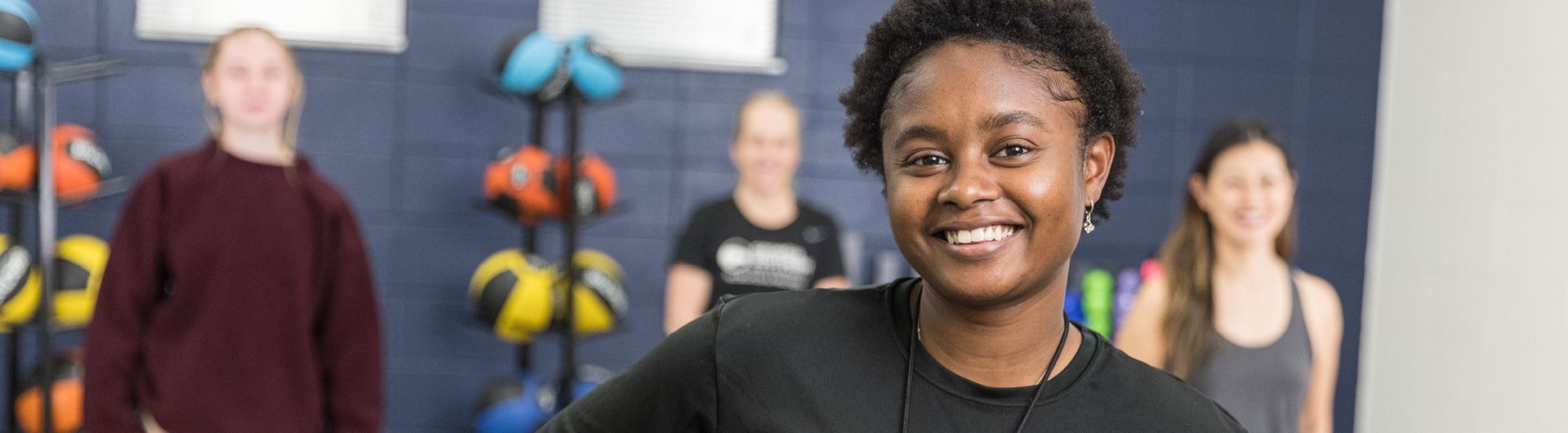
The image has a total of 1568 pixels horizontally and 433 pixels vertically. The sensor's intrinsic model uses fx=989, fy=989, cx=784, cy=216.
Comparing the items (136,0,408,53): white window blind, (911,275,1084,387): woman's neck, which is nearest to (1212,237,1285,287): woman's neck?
(911,275,1084,387): woman's neck

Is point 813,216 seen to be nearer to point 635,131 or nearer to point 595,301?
point 595,301

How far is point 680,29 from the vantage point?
359 centimetres

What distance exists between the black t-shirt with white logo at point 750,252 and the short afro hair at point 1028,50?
5.67ft

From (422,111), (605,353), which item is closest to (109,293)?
(422,111)

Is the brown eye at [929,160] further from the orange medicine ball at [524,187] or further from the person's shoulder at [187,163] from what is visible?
the orange medicine ball at [524,187]

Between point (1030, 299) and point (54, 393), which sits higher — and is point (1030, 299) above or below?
above

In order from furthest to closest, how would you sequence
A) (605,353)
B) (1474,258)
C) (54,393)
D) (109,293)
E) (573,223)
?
(605,353) → (1474,258) → (573,223) → (54,393) → (109,293)

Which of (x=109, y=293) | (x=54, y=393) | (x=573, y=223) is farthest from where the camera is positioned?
(x=573, y=223)

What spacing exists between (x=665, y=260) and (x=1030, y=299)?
113 inches

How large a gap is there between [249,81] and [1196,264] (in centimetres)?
213

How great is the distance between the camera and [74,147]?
2.78 meters

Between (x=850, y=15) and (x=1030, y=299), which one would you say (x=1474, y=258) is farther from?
(x=1030, y=299)

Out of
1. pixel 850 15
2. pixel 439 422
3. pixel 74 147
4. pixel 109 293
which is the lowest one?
pixel 439 422

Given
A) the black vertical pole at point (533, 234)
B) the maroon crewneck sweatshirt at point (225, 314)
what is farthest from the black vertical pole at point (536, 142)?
the maroon crewneck sweatshirt at point (225, 314)
